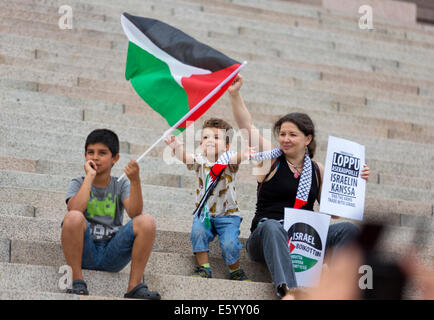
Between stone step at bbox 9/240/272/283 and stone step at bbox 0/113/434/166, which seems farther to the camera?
stone step at bbox 0/113/434/166

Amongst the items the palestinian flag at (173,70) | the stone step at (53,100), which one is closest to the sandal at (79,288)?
the palestinian flag at (173,70)

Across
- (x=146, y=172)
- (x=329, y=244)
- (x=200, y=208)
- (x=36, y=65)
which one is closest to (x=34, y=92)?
(x=36, y=65)

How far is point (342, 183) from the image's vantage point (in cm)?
421

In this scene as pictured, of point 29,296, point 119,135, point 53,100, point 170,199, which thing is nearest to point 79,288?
point 29,296

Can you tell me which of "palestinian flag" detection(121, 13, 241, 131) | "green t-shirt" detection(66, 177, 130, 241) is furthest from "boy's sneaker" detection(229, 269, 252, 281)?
"palestinian flag" detection(121, 13, 241, 131)

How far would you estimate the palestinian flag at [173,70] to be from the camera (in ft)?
13.5

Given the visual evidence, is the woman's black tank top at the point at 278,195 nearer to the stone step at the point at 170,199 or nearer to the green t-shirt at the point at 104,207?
the stone step at the point at 170,199

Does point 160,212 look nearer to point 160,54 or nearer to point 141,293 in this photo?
point 160,54

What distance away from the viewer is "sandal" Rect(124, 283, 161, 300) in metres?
3.54

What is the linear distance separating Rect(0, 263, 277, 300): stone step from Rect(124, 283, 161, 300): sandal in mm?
163

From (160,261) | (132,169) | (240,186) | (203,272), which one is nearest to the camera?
(132,169)

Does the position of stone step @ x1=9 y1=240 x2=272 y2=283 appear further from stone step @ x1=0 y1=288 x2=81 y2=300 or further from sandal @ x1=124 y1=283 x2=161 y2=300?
stone step @ x1=0 y1=288 x2=81 y2=300

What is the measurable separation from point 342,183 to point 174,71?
115cm
